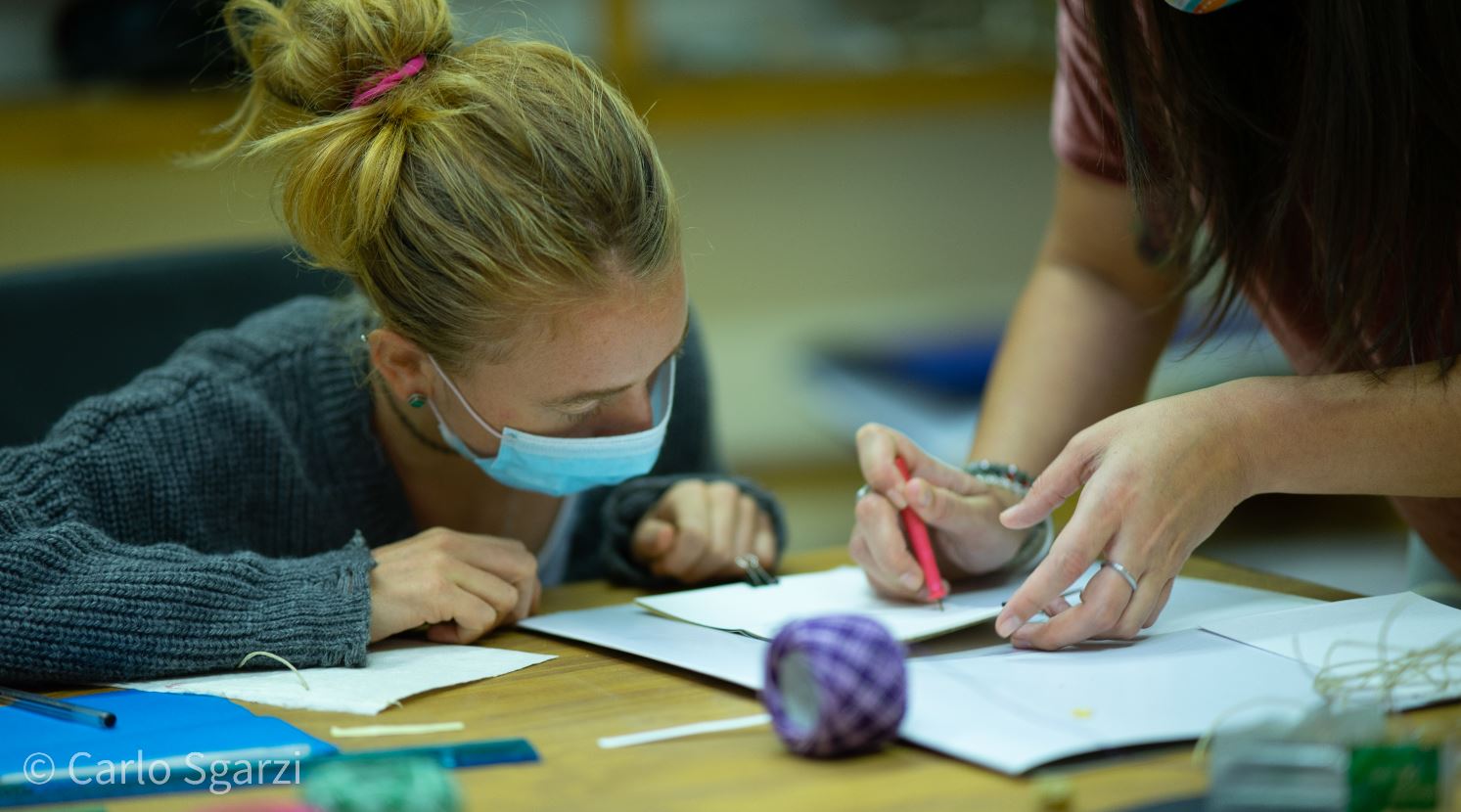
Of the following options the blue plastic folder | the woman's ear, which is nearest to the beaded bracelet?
the woman's ear

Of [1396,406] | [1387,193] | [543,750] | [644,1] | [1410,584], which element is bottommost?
[1410,584]

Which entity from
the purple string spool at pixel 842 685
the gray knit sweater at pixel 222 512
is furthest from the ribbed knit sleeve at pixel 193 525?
the purple string spool at pixel 842 685

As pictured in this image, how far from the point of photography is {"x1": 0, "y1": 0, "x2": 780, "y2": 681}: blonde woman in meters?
0.92

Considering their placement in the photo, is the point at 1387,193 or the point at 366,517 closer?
the point at 1387,193

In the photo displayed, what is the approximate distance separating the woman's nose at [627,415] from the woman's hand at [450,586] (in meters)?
0.12

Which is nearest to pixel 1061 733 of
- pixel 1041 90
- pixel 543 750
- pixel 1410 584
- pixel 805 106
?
pixel 543 750

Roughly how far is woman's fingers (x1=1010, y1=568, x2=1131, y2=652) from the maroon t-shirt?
241 millimetres

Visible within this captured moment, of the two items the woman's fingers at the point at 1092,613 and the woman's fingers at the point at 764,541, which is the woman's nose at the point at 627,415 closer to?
the woman's fingers at the point at 764,541

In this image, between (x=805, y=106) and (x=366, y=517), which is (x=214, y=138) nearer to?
(x=805, y=106)

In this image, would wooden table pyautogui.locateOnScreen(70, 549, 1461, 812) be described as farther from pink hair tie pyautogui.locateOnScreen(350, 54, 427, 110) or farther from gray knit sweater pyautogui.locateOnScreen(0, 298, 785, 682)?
pink hair tie pyautogui.locateOnScreen(350, 54, 427, 110)

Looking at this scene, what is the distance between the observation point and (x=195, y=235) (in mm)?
2428

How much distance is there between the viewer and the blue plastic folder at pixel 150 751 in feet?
2.28

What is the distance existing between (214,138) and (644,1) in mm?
793

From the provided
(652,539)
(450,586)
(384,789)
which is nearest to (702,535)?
(652,539)
